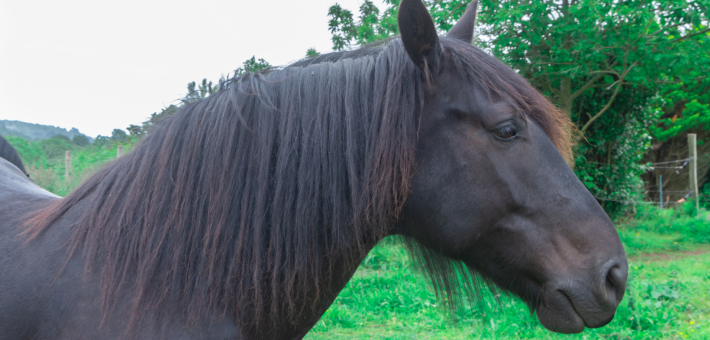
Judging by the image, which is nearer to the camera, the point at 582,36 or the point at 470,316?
the point at 470,316

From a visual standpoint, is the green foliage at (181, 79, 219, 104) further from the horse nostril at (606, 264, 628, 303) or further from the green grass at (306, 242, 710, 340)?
the green grass at (306, 242, 710, 340)

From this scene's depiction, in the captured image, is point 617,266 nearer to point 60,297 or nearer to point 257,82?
point 257,82

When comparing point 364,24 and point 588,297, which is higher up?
→ point 364,24

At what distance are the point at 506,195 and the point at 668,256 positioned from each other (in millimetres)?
8871

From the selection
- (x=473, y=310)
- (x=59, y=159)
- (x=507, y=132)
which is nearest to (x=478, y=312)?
(x=473, y=310)

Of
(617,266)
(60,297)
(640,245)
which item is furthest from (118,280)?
(640,245)

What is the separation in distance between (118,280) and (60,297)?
0.23 metres

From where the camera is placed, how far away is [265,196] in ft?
4.86

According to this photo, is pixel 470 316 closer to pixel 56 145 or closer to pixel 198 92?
pixel 198 92

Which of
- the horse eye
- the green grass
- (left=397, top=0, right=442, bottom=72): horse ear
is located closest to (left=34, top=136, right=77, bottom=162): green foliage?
the green grass

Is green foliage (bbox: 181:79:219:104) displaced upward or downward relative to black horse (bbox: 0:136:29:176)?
upward

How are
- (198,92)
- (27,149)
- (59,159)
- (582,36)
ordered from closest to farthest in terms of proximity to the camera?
(198,92) → (582,36) → (59,159) → (27,149)

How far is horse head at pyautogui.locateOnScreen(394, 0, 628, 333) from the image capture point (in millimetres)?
1455

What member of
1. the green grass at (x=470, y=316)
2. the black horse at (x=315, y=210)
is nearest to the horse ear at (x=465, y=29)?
the black horse at (x=315, y=210)
